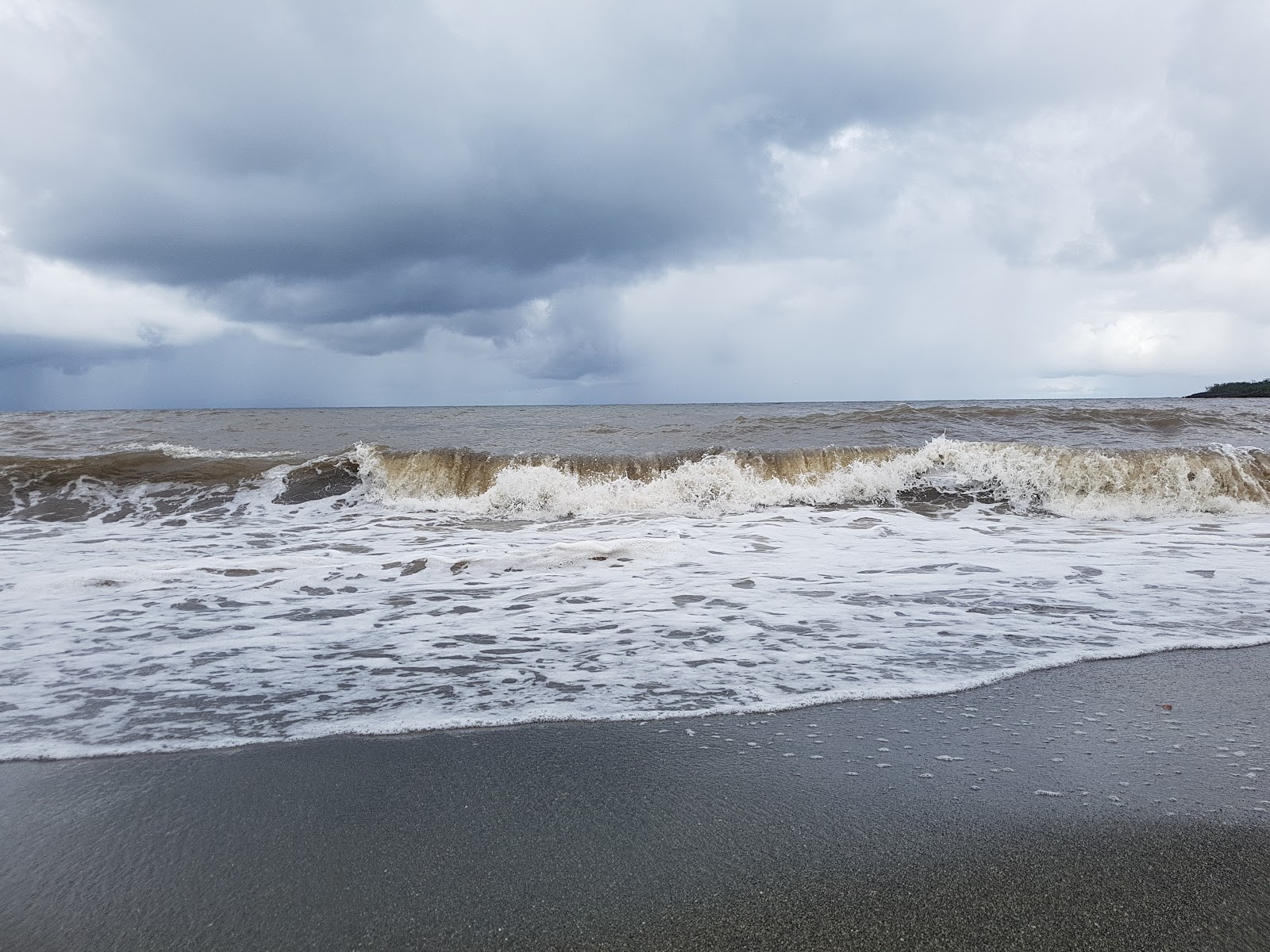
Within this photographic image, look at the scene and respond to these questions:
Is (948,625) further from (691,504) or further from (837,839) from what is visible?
(691,504)

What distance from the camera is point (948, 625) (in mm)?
5059

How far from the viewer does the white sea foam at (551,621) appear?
147 inches

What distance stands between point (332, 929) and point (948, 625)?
169 inches

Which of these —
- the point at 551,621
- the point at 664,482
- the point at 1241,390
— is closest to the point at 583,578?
the point at 551,621

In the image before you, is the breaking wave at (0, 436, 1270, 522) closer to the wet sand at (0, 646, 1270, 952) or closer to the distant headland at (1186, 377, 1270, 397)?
the wet sand at (0, 646, 1270, 952)

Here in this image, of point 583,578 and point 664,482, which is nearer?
point 583,578

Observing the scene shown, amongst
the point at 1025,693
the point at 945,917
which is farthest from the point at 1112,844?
the point at 1025,693

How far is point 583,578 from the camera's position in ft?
22.4

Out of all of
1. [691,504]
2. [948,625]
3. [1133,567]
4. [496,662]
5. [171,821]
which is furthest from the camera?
[691,504]

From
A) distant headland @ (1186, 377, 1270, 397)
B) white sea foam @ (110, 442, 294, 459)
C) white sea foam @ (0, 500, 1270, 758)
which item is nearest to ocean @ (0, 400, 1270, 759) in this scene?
white sea foam @ (0, 500, 1270, 758)

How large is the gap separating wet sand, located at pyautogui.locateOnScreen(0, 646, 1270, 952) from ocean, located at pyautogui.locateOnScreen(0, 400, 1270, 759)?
0.41 m

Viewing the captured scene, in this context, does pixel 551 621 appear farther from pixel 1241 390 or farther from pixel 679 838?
pixel 1241 390

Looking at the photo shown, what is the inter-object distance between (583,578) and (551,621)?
57.2 inches

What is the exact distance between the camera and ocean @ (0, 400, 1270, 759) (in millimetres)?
3895
